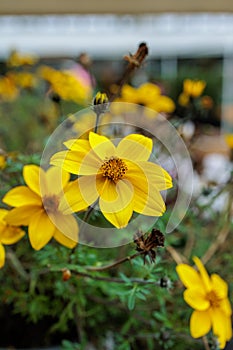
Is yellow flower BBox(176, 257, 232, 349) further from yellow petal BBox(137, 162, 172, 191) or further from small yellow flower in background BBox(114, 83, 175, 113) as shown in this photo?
small yellow flower in background BBox(114, 83, 175, 113)

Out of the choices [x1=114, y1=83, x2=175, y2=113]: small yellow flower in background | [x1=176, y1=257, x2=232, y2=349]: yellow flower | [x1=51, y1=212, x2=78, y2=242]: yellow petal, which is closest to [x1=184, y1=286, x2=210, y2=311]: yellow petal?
[x1=176, y1=257, x2=232, y2=349]: yellow flower

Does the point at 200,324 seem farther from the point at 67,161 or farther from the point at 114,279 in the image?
the point at 67,161

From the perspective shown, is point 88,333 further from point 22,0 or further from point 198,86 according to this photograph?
point 22,0

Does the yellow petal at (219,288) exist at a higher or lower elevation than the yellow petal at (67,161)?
lower

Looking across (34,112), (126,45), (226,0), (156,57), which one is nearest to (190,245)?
(226,0)

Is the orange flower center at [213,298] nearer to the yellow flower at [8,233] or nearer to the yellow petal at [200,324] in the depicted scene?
the yellow petal at [200,324]

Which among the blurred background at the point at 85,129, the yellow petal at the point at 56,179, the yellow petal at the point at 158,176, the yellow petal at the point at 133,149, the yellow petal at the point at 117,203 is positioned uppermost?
the yellow petal at the point at 133,149

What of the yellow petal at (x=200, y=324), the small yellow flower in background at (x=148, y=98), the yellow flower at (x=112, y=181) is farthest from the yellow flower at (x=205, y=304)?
the small yellow flower in background at (x=148, y=98)
